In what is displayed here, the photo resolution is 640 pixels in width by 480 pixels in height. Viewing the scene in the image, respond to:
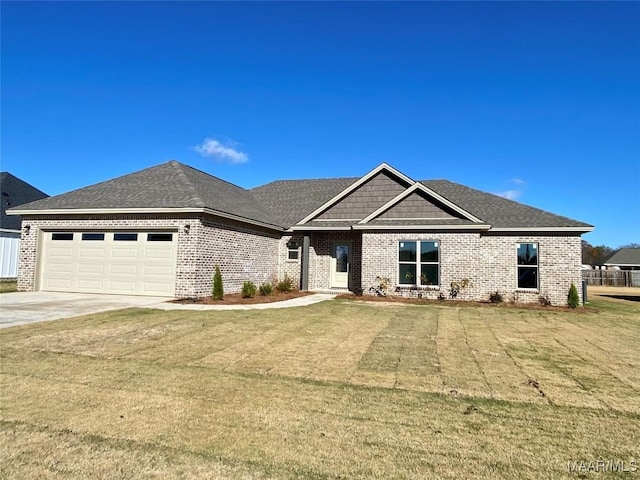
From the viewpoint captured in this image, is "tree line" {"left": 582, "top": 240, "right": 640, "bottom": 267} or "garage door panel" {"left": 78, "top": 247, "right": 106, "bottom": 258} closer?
"garage door panel" {"left": 78, "top": 247, "right": 106, "bottom": 258}

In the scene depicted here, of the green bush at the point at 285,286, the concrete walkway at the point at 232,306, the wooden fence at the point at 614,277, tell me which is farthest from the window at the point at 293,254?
the wooden fence at the point at 614,277

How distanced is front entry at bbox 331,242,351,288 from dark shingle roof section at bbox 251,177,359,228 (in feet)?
8.32

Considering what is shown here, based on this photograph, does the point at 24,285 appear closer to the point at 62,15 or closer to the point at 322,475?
the point at 62,15

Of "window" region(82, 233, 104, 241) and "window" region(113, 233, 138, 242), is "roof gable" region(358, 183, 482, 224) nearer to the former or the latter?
"window" region(113, 233, 138, 242)

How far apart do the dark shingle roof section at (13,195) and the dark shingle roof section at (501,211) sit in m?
24.5

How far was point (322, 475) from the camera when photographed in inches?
117

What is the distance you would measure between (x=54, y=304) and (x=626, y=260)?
6514cm

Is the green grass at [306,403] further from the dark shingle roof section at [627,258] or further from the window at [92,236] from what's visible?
the dark shingle roof section at [627,258]

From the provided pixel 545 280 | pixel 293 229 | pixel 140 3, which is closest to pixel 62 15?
pixel 140 3

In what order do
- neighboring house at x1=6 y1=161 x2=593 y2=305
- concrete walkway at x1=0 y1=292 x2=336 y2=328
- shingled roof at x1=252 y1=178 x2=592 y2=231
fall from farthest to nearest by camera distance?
shingled roof at x1=252 y1=178 x2=592 y2=231 → neighboring house at x1=6 y1=161 x2=593 y2=305 → concrete walkway at x1=0 y1=292 x2=336 y2=328

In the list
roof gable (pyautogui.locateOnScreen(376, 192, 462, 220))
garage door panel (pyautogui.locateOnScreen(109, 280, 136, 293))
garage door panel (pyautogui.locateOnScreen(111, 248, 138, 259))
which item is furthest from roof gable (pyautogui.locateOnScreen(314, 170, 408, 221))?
garage door panel (pyautogui.locateOnScreen(109, 280, 136, 293))

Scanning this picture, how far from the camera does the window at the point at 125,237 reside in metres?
14.5

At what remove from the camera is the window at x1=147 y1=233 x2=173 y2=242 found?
14.1m

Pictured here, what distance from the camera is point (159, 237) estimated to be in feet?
46.9
